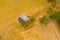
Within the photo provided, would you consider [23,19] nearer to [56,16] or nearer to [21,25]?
[21,25]

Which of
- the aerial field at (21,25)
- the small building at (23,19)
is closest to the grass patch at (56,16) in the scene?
the aerial field at (21,25)

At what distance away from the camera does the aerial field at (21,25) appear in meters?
3.80

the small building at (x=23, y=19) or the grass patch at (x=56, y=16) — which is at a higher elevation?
the small building at (x=23, y=19)

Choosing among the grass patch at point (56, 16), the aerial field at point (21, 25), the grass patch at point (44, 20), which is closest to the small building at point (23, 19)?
the aerial field at point (21, 25)

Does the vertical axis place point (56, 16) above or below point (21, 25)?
below

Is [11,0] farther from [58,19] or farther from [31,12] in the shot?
[58,19]

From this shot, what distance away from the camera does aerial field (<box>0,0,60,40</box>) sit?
3.80 metres

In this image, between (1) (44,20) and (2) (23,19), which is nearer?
(2) (23,19)

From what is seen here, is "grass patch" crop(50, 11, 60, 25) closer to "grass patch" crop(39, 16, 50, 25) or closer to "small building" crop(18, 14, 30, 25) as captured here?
"grass patch" crop(39, 16, 50, 25)

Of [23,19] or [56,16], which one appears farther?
[56,16]

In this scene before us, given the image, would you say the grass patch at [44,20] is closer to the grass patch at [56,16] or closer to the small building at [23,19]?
the grass patch at [56,16]

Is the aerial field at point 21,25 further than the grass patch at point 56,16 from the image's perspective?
No

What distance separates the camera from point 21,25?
389 cm

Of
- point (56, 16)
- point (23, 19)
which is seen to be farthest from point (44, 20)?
point (23, 19)
